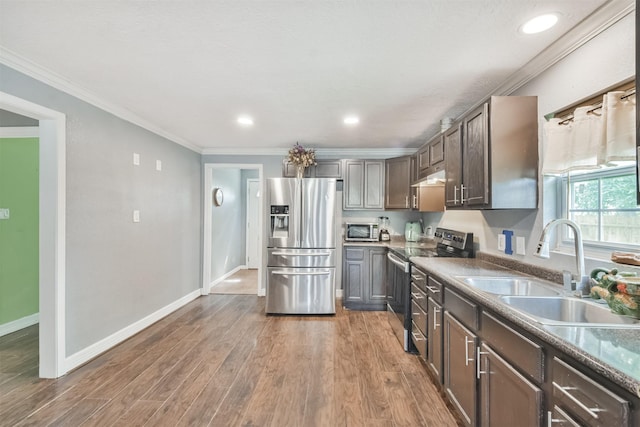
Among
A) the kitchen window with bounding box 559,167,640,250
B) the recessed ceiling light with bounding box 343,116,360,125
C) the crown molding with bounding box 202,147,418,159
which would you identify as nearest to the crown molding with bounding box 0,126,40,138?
the crown molding with bounding box 202,147,418,159

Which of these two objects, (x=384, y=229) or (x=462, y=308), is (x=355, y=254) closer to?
(x=384, y=229)

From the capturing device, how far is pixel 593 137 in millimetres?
1519

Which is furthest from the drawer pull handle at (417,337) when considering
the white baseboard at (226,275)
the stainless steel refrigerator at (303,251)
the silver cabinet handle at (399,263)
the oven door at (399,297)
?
the white baseboard at (226,275)

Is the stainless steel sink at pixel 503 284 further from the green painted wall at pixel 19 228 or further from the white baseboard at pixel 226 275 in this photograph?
the green painted wall at pixel 19 228

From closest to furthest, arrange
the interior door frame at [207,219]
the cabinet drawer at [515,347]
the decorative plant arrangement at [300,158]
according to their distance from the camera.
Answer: the cabinet drawer at [515,347], the decorative plant arrangement at [300,158], the interior door frame at [207,219]

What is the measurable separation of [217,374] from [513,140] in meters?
2.87

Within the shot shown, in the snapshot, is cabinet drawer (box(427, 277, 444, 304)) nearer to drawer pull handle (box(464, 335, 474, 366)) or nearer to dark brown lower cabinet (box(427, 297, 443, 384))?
dark brown lower cabinet (box(427, 297, 443, 384))

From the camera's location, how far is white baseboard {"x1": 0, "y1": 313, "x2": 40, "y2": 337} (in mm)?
3094

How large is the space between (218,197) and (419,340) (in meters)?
4.06

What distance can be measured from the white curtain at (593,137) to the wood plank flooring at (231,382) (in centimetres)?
176

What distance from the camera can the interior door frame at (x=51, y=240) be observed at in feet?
7.38

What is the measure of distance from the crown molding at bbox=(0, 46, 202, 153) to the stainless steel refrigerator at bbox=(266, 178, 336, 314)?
164 centimetres

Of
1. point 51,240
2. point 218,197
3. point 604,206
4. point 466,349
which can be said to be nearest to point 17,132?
point 51,240

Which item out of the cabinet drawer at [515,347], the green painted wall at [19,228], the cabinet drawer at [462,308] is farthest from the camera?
the green painted wall at [19,228]
